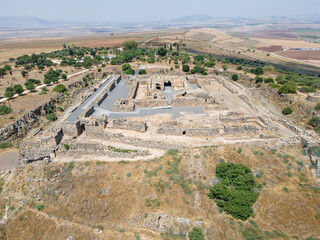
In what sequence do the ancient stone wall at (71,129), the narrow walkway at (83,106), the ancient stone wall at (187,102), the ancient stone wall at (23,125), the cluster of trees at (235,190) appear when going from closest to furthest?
1. the cluster of trees at (235,190)
2. the ancient stone wall at (71,129)
3. the ancient stone wall at (23,125)
4. the narrow walkway at (83,106)
5. the ancient stone wall at (187,102)

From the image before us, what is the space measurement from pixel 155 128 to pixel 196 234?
1369 cm

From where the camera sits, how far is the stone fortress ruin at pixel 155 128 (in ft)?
72.1

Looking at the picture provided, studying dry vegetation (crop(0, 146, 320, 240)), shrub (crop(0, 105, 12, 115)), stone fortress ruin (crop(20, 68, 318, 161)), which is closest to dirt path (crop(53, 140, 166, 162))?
stone fortress ruin (crop(20, 68, 318, 161))

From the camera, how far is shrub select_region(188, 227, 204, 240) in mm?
13703

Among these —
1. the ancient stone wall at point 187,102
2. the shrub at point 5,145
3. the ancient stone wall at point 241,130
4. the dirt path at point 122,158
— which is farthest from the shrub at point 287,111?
the shrub at point 5,145

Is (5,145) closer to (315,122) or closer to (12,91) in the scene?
(12,91)

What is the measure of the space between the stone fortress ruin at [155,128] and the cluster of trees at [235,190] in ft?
16.2

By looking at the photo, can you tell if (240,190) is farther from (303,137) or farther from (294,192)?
(303,137)

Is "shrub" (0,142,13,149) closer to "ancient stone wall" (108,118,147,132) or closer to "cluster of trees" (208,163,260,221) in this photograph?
"ancient stone wall" (108,118,147,132)

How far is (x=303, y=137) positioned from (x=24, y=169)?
100 ft

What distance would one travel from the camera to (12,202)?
17797mm

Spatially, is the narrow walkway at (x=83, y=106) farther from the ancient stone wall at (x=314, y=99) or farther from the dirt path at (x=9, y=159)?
the ancient stone wall at (x=314, y=99)

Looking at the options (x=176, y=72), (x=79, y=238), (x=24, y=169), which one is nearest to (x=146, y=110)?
(x=24, y=169)

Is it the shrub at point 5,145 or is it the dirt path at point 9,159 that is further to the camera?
the shrub at point 5,145
